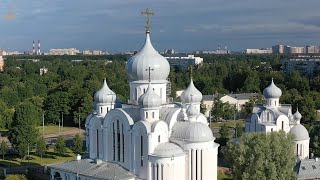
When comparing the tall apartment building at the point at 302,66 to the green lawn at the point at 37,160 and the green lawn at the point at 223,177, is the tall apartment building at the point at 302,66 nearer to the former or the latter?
the green lawn at the point at 37,160

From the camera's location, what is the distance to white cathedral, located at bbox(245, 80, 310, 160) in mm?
36094

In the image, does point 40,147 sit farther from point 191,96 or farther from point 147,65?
point 147,65

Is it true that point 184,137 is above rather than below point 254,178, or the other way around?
above

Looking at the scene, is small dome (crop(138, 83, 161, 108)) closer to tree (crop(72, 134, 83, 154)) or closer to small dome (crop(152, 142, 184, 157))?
small dome (crop(152, 142, 184, 157))

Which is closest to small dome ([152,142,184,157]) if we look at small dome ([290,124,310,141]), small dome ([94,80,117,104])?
small dome ([94,80,117,104])

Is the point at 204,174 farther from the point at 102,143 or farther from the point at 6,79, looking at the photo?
the point at 6,79

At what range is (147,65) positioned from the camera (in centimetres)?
2700

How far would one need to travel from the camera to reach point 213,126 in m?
57.3

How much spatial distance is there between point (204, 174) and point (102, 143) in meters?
6.45

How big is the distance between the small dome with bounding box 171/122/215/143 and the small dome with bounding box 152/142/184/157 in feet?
2.73

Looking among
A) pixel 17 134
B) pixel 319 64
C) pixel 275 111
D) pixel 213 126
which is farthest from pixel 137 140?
pixel 319 64

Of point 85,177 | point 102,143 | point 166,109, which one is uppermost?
point 166,109

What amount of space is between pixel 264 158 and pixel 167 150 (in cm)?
543

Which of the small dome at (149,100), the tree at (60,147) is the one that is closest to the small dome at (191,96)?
the small dome at (149,100)
